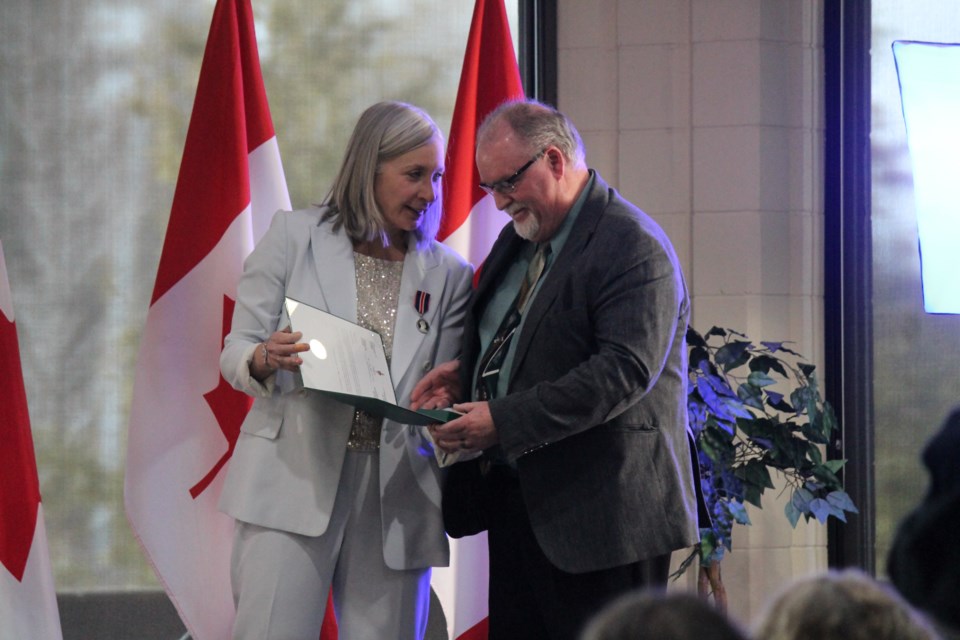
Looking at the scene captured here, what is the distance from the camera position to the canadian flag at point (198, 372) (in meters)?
3.18

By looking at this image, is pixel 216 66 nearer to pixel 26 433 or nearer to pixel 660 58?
pixel 26 433

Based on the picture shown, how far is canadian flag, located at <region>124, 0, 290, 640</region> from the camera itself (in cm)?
318

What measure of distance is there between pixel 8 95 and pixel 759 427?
8.62ft

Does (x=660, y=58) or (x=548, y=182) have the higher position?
(x=660, y=58)

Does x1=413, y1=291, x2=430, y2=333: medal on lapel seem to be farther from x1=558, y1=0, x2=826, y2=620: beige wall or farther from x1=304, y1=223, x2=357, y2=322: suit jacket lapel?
x1=558, y1=0, x2=826, y2=620: beige wall

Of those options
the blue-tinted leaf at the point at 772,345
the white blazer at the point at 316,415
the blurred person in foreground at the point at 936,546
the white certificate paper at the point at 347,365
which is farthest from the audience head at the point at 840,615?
the blue-tinted leaf at the point at 772,345

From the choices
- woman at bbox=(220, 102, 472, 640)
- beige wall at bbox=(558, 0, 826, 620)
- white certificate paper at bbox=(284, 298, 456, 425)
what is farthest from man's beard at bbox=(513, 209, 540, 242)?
beige wall at bbox=(558, 0, 826, 620)

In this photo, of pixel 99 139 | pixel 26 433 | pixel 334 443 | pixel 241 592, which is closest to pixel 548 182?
pixel 334 443

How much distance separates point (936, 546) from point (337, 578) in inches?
60.4

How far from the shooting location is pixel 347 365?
8.24ft

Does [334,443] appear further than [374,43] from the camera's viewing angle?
No

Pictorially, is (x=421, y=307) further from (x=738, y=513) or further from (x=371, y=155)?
(x=738, y=513)

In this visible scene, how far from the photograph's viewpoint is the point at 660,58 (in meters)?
4.06

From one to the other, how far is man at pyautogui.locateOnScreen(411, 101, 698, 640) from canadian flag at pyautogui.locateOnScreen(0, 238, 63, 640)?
1.20m
